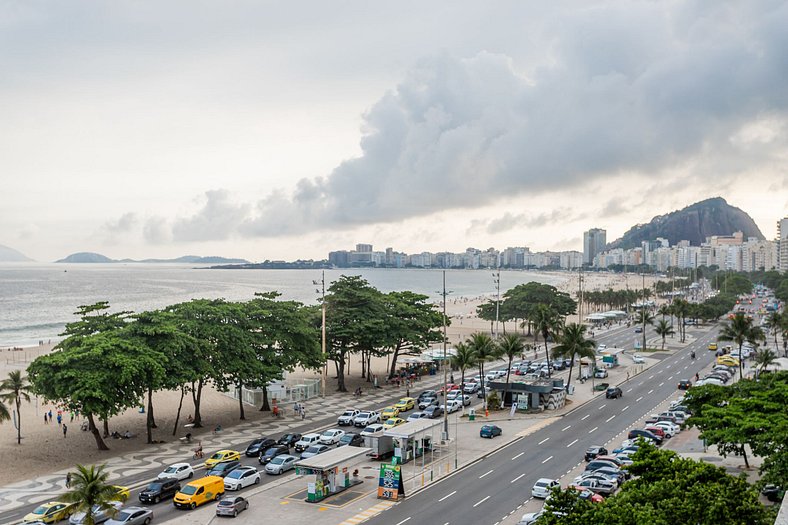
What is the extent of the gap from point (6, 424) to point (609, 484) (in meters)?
50.4

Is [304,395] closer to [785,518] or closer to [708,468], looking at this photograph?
[708,468]

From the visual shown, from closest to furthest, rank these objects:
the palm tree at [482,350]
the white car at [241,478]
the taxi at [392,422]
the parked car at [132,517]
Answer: the parked car at [132,517]
the white car at [241,478]
the taxi at [392,422]
the palm tree at [482,350]

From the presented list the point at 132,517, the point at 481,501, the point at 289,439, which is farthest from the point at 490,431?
the point at 132,517

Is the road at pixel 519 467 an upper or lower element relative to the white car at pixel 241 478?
lower

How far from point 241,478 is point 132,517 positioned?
7569mm

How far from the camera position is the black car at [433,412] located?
5457 cm

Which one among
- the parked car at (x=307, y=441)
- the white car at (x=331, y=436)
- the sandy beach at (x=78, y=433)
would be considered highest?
the white car at (x=331, y=436)

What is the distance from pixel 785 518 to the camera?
13625 mm

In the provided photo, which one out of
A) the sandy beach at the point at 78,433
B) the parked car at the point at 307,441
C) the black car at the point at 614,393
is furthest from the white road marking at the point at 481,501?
the black car at the point at 614,393

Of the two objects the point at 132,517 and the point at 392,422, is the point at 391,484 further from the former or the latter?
the point at 392,422

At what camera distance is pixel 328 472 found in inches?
1409

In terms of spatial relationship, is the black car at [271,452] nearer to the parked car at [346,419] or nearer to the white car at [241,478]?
the white car at [241,478]

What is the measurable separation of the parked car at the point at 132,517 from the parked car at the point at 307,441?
47.7 feet

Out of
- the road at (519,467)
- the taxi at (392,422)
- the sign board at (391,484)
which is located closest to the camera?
the road at (519,467)
